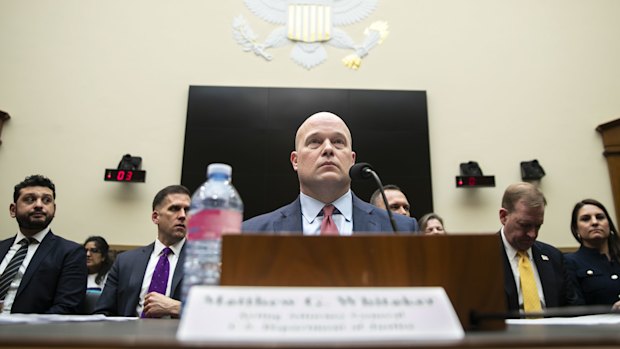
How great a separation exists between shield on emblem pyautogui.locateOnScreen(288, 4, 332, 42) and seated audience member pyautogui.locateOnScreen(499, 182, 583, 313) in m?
3.70

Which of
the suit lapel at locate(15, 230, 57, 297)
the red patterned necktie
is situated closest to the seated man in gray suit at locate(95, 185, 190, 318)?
the suit lapel at locate(15, 230, 57, 297)

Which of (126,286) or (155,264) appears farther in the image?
(155,264)

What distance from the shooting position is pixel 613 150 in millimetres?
5137

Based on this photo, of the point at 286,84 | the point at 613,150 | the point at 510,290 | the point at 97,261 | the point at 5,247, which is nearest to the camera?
the point at 510,290

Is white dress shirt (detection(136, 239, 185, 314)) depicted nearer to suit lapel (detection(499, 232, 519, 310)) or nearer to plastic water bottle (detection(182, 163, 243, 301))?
plastic water bottle (detection(182, 163, 243, 301))

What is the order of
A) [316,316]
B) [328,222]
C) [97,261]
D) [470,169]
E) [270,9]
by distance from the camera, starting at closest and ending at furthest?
1. [316,316]
2. [328,222]
3. [97,261]
4. [470,169]
5. [270,9]

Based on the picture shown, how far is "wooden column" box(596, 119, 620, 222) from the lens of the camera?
5051 millimetres

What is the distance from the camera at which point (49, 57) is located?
534 centimetres

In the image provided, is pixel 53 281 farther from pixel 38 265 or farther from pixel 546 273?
pixel 546 273

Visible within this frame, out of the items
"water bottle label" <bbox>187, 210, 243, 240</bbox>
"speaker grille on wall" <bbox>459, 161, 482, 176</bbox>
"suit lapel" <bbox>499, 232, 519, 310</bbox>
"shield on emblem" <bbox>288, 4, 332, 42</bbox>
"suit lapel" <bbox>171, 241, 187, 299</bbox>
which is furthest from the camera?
"shield on emblem" <bbox>288, 4, 332, 42</bbox>

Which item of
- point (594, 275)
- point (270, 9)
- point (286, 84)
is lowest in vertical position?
point (594, 275)

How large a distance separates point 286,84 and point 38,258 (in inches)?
138

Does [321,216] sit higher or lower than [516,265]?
higher

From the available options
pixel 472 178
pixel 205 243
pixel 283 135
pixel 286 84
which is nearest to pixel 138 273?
pixel 205 243
